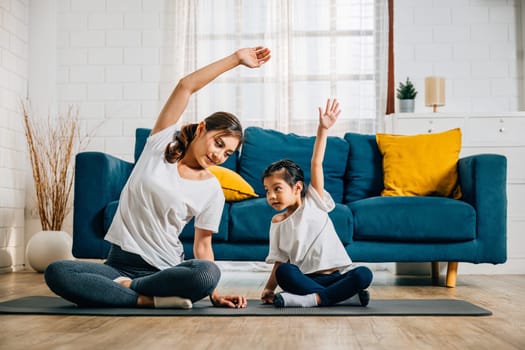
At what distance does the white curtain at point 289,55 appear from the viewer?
512cm

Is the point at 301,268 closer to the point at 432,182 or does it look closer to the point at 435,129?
the point at 432,182

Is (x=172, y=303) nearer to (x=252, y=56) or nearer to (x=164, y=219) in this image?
(x=164, y=219)

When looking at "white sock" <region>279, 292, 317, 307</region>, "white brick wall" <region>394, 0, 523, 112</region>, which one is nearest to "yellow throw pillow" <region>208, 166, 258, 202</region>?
"white sock" <region>279, 292, 317, 307</region>

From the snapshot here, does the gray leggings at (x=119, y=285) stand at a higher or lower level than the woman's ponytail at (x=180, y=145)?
lower

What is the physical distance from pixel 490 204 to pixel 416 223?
409mm

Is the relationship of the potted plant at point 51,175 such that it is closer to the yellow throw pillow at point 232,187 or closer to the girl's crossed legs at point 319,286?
the yellow throw pillow at point 232,187

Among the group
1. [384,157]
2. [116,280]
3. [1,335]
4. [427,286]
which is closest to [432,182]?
[384,157]

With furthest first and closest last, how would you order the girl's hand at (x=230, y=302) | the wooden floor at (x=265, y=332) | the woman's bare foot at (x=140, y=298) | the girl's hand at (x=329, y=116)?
1. the girl's hand at (x=329, y=116)
2. the girl's hand at (x=230, y=302)
3. the woman's bare foot at (x=140, y=298)
4. the wooden floor at (x=265, y=332)

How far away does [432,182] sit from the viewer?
3.76 meters

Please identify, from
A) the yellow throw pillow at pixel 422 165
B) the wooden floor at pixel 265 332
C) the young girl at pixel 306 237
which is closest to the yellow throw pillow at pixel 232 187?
the yellow throw pillow at pixel 422 165

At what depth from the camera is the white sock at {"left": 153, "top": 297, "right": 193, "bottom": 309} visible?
2182mm

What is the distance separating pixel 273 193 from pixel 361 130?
8.78 ft

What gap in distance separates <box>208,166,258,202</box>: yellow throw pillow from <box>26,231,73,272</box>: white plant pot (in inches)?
53.7

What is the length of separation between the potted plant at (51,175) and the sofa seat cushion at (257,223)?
1.57 meters
